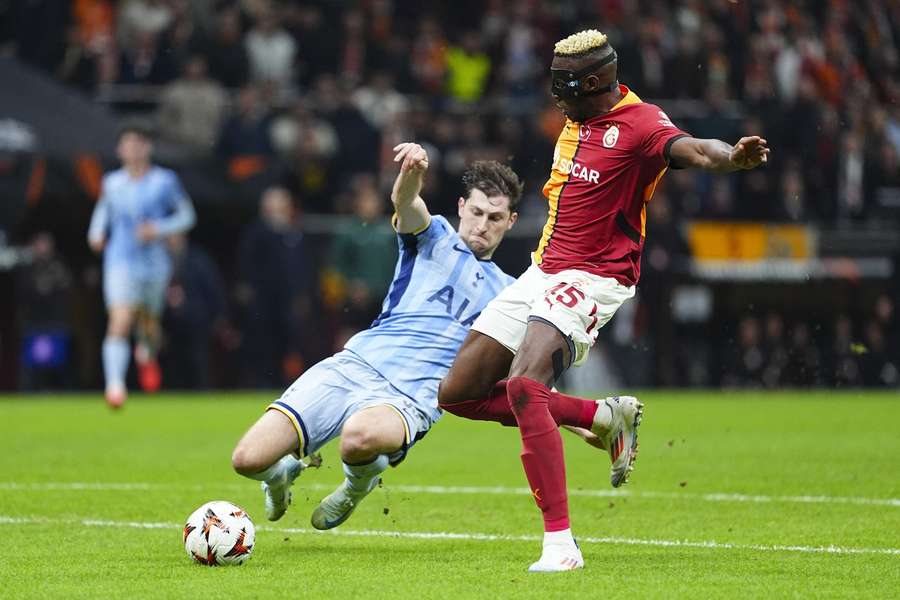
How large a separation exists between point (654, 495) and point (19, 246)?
11.6 metres

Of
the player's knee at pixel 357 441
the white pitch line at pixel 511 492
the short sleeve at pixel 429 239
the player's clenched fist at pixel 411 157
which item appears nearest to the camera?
the player's clenched fist at pixel 411 157

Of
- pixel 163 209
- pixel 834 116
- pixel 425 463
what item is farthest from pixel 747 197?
pixel 425 463

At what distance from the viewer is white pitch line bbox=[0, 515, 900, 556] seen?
7.45 meters

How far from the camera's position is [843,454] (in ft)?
40.7

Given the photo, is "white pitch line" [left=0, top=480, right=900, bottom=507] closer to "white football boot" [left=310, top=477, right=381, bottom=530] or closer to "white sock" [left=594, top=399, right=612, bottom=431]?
"white sock" [left=594, top=399, right=612, bottom=431]

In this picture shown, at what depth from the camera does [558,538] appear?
6730 millimetres

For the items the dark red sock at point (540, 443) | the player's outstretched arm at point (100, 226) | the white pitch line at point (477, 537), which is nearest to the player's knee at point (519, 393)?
the dark red sock at point (540, 443)

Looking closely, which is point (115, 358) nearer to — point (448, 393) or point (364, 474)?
point (364, 474)

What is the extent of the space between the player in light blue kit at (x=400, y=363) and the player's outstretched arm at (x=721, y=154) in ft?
4.02

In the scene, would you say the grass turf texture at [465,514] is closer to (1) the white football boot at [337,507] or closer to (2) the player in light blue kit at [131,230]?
(1) the white football boot at [337,507]

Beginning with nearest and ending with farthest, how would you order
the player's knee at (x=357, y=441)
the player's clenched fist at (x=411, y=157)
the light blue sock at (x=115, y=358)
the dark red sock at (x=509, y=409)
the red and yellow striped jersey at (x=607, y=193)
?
the red and yellow striped jersey at (x=607, y=193)
the player's clenched fist at (x=411, y=157)
the player's knee at (x=357, y=441)
the dark red sock at (x=509, y=409)
the light blue sock at (x=115, y=358)

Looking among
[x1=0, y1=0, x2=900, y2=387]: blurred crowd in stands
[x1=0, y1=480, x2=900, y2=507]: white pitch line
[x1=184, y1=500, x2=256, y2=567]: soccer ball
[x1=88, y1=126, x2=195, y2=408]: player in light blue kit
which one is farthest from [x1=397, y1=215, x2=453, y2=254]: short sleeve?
[x1=0, y1=0, x2=900, y2=387]: blurred crowd in stands

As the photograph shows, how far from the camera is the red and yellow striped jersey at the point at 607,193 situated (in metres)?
7.31

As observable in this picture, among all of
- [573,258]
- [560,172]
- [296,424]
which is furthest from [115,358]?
[573,258]
